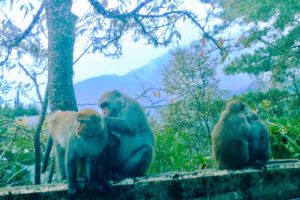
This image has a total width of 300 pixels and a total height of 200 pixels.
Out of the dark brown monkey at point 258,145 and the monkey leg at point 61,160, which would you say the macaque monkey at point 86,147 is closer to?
the monkey leg at point 61,160

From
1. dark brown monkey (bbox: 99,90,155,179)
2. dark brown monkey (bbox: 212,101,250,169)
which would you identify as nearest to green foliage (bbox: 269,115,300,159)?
dark brown monkey (bbox: 212,101,250,169)

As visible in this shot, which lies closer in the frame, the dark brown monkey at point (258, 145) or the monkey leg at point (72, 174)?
the monkey leg at point (72, 174)

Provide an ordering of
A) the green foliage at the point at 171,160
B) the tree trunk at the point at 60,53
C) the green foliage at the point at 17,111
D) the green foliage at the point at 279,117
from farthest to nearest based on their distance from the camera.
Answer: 1. the green foliage at the point at 279,117
2. the green foliage at the point at 17,111
3. the green foliage at the point at 171,160
4. the tree trunk at the point at 60,53

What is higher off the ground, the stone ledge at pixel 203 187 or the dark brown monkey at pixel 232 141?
the dark brown monkey at pixel 232 141

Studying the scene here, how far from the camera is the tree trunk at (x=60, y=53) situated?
5121 mm

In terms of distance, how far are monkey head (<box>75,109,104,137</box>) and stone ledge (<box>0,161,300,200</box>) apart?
515 millimetres

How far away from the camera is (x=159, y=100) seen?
310 inches

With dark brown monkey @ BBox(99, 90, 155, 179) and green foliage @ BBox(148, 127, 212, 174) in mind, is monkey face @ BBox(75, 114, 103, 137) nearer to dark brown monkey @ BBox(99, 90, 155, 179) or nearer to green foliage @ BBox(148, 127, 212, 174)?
dark brown monkey @ BBox(99, 90, 155, 179)

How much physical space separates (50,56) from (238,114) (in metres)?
2.72

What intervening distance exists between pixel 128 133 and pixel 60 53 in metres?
1.89

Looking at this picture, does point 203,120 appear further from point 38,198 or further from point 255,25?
point 38,198

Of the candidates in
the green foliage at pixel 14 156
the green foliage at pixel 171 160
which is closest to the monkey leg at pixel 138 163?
the green foliage at pixel 14 156

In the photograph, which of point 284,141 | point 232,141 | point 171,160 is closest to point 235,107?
point 232,141

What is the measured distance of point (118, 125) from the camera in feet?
13.4
